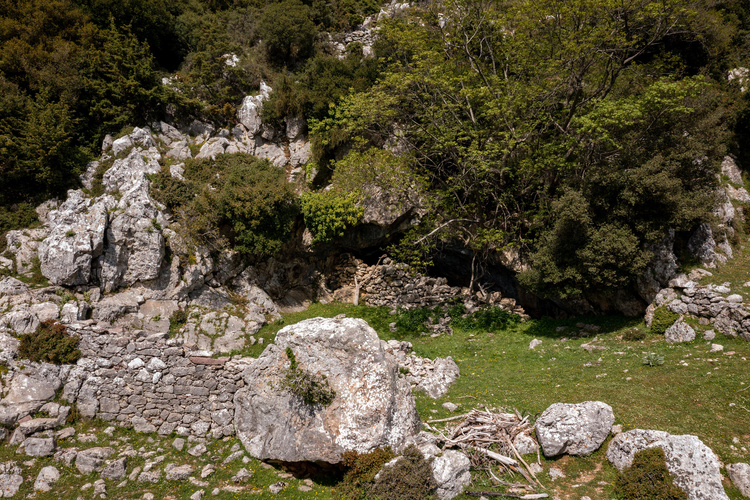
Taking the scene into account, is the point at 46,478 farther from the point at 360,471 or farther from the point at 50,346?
the point at 360,471

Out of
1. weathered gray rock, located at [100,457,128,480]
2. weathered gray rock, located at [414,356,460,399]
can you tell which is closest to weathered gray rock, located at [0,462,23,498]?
weathered gray rock, located at [100,457,128,480]

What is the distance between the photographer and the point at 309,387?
973 centimetres

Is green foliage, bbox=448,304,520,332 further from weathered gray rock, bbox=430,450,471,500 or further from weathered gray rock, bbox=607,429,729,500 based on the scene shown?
weathered gray rock, bbox=430,450,471,500

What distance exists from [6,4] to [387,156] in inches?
831

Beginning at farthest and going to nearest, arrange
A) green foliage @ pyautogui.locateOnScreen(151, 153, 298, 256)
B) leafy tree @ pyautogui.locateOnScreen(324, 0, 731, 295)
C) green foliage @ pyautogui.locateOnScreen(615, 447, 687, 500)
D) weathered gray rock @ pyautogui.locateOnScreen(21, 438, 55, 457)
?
green foliage @ pyautogui.locateOnScreen(151, 153, 298, 256)
leafy tree @ pyautogui.locateOnScreen(324, 0, 731, 295)
weathered gray rock @ pyautogui.locateOnScreen(21, 438, 55, 457)
green foliage @ pyautogui.locateOnScreen(615, 447, 687, 500)

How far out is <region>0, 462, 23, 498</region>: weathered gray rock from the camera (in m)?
8.96

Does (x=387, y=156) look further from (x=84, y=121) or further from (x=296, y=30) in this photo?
(x=84, y=121)

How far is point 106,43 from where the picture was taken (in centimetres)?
1939

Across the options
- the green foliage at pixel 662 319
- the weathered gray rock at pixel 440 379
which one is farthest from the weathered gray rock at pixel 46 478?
the green foliage at pixel 662 319

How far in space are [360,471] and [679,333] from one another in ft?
37.6

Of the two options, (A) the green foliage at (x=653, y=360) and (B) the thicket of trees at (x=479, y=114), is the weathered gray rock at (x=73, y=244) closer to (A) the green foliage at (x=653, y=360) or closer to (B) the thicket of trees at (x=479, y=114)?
(B) the thicket of trees at (x=479, y=114)

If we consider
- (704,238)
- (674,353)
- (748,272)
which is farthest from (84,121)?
(748,272)

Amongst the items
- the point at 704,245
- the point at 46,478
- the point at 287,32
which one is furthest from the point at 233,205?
the point at 704,245

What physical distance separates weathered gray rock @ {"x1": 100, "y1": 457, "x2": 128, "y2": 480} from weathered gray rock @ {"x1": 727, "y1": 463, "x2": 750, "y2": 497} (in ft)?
45.5
